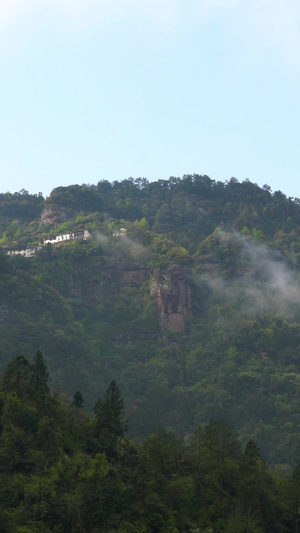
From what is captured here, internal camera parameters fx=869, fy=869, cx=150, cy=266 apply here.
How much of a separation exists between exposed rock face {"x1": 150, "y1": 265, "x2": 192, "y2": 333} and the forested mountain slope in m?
0.13

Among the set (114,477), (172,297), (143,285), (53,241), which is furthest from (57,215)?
(114,477)

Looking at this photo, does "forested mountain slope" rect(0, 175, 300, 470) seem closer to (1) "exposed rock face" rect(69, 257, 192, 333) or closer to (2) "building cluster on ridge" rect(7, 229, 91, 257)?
(1) "exposed rock face" rect(69, 257, 192, 333)

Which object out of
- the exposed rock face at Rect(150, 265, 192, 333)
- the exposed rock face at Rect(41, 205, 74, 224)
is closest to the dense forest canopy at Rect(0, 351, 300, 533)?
the exposed rock face at Rect(150, 265, 192, 333)

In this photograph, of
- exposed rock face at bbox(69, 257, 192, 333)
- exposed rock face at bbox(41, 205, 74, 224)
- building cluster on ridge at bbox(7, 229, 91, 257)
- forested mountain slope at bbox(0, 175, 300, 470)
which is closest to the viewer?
forested mountain slope at bbox(0, 175, 300, 470)

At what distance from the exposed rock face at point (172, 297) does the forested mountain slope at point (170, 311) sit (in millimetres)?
135

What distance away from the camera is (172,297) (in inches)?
4092

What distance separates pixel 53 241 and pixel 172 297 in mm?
23456

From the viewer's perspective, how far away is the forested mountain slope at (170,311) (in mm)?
88562

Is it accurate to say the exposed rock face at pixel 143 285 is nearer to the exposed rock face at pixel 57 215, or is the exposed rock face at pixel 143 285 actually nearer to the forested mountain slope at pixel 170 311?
the forested mountain slope at pixel 170 311

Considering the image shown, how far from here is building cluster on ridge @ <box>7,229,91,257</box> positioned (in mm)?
114144

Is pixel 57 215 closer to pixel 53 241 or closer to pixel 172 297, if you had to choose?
pixel 53 241

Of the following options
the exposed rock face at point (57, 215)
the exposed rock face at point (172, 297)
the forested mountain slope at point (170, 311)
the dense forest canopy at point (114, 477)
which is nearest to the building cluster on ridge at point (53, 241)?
the forested mountain slope at point (170, 311)

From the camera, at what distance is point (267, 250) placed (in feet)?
382

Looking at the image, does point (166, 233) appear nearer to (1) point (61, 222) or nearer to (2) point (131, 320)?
(1) point (61, 222)
